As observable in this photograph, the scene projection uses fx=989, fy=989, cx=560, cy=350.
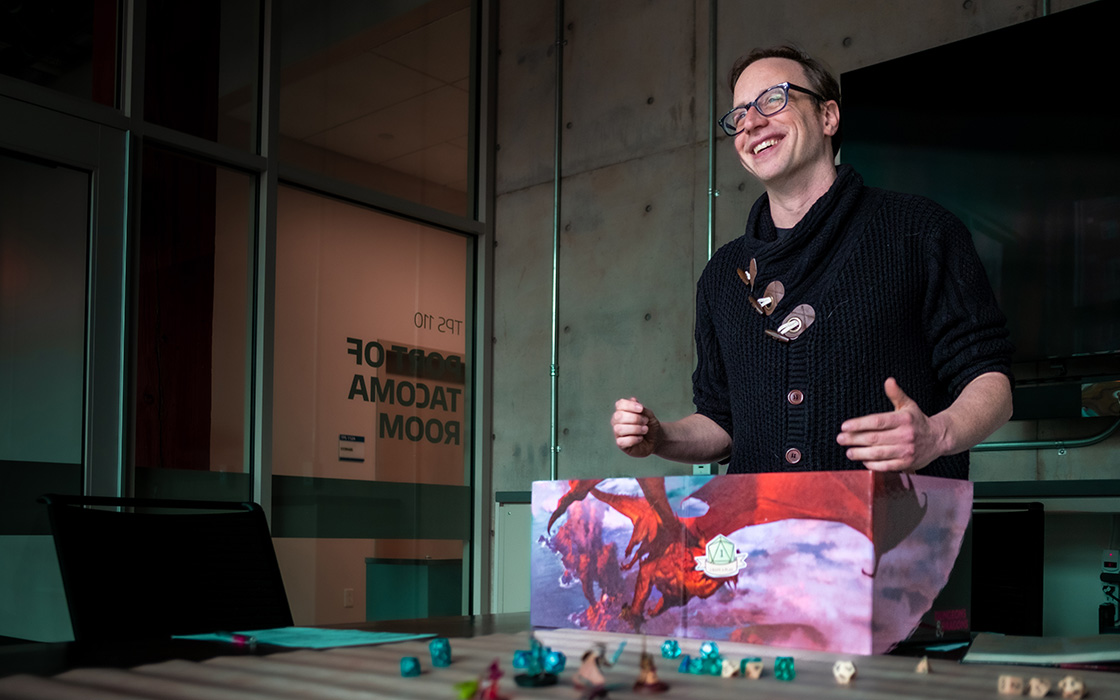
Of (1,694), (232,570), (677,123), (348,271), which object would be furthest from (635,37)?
(1,694)

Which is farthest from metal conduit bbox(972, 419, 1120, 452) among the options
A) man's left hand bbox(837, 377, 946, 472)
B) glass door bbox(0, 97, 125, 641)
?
glass door bbox(0, 97, 125, 641)

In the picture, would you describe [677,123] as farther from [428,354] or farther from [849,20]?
[428,354]

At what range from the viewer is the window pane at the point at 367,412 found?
3.88 meters

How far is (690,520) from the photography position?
3.09 ft

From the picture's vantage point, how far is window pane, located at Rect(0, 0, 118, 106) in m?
3.22

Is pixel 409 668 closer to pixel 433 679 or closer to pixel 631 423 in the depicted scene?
pixel 433 679

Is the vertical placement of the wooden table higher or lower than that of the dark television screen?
lower

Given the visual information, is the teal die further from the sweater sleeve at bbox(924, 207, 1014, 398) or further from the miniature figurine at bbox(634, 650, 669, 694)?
the sweater sleeve at bbox(924, 207, 1014, 398)

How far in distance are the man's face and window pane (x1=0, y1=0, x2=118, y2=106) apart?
2.71m

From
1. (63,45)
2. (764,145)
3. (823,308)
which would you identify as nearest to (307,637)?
(823,308)

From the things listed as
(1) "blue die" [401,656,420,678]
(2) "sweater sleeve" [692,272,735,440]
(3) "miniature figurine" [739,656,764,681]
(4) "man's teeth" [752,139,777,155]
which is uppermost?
(4) "man's teeth" [752,139,777,155]

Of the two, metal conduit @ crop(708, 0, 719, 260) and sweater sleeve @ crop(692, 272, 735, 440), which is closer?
sweater sleeve @ crop(692, 272, 735, 440)

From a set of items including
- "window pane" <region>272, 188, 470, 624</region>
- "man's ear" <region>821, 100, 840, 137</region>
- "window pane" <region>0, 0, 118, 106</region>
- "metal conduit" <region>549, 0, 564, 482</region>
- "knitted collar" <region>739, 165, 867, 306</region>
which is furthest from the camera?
"metal conduit" <region>549, 0, 564, 482</region>

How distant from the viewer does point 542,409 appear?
431 cm
